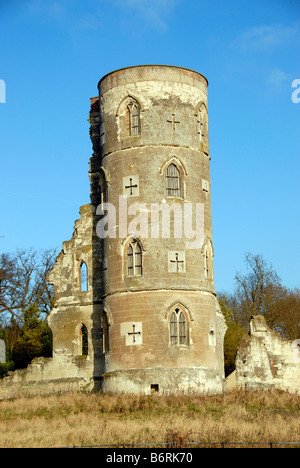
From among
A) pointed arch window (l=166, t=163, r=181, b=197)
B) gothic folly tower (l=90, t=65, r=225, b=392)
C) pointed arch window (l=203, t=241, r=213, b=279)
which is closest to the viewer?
gothic folly tower (l=90, t=65, r=225, b=392)

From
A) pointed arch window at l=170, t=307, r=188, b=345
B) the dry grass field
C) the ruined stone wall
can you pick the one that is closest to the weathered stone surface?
pointed arch window at l=170, t=307, r=188, b=345

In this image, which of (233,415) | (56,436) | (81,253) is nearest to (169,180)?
(81,253)

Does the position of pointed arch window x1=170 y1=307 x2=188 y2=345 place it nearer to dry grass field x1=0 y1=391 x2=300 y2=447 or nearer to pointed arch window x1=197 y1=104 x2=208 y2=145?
dry grass field x1=0 y1=391 x2=300 y2=447

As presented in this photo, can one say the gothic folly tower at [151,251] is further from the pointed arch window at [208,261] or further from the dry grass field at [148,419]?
the dry grass field at [148,419]

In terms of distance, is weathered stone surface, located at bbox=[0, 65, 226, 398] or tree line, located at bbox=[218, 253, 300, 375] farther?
tree line, located at bbox=[218, 253, 300, 375]

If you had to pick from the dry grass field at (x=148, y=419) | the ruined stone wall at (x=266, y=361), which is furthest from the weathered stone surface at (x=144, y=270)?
the dry grass field at (x=148, y=419)

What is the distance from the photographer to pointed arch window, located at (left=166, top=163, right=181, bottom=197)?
2975cm

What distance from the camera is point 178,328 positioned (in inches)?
1127

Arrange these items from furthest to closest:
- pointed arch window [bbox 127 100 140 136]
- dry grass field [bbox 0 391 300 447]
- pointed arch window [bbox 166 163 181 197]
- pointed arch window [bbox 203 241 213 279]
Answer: pointed arch window [bbox 127 100 140 136] < pointed arch window [bbox 203 241 213 279] < pointed arch window [bbox 166 163 181 197] < dry grass field [bbox 0 391 300 447]

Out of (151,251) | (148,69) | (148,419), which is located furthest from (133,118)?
(148,419)

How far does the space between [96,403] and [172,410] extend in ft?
9.44

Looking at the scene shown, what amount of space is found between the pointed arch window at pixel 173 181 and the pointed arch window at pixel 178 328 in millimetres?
4514

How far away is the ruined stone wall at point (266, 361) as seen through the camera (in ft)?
104

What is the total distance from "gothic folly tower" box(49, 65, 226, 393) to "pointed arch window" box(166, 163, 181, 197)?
43 millimetres
